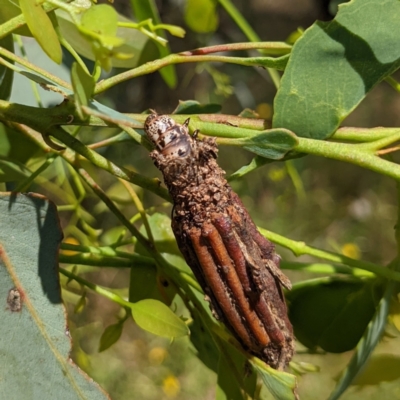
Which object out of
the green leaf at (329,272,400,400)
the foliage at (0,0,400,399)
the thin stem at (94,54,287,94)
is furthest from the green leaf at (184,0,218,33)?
the green leaf at (329,272,400,400)

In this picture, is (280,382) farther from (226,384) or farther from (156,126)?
(156,126)

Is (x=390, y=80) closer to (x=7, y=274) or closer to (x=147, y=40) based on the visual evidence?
(x=147, y=40)

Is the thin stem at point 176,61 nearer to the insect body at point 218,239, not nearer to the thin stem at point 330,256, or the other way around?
the insect body at point 218,239

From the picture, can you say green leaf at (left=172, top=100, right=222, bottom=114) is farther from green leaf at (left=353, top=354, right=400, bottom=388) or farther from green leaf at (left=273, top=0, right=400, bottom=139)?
green leaf at (left=353, top=354, right=400, bottom=388)

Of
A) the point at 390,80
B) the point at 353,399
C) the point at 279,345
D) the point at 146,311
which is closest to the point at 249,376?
the point at 279,345

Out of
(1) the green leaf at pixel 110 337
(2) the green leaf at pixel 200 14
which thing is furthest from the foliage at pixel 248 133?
(2) the green leaf at pixel 200 14
